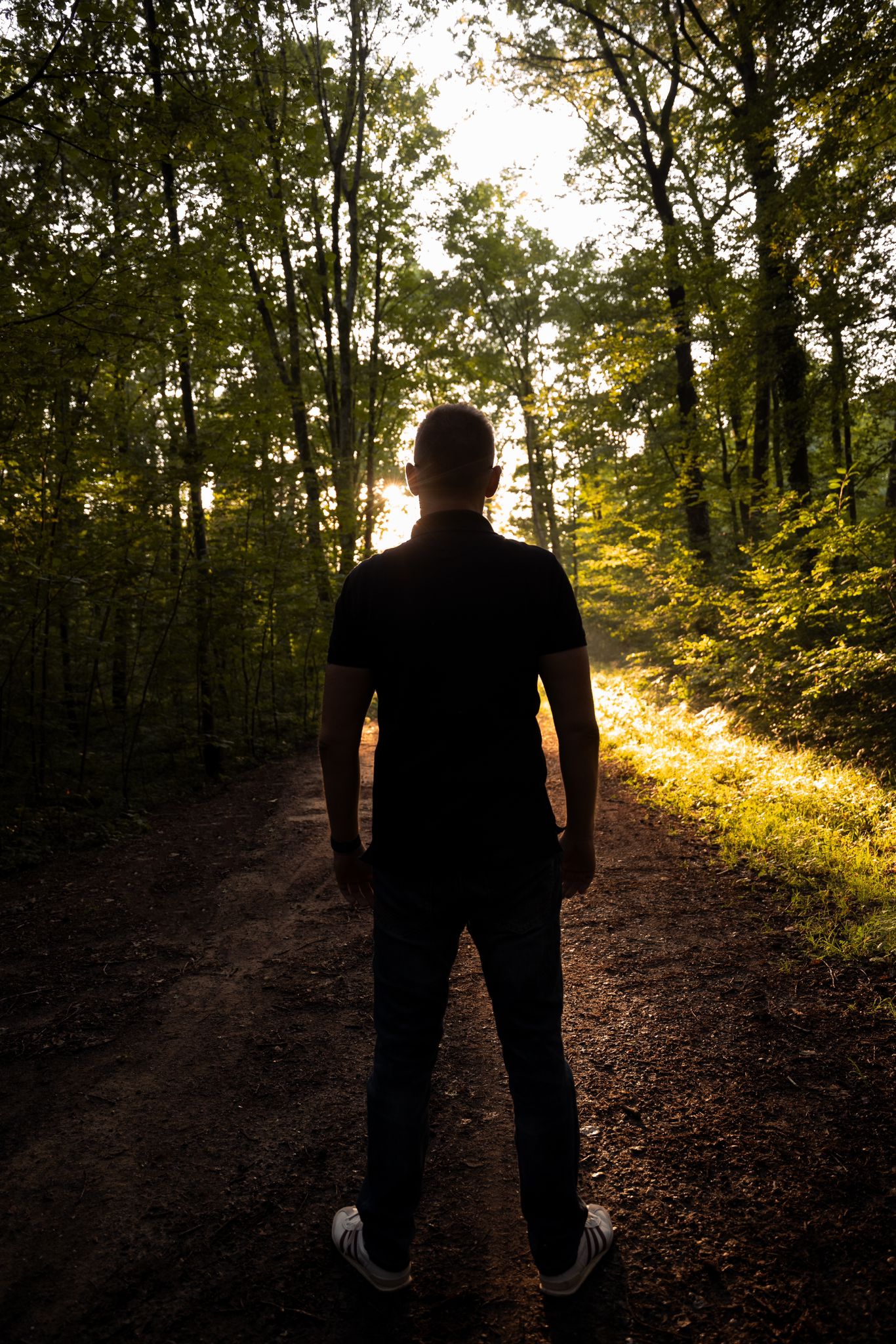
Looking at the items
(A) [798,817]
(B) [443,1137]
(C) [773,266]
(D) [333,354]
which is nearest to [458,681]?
(B) [443,1137]

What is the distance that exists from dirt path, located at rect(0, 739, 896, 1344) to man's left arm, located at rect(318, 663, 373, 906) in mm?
1109

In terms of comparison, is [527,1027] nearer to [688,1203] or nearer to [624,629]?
[688,1203]

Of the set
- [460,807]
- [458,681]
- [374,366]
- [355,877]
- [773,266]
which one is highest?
[374,366]

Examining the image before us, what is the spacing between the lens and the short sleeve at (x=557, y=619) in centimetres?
185

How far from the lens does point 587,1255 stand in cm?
195

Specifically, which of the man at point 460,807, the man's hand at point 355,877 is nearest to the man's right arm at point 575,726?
the man at point 460,807

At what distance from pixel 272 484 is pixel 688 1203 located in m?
8.65

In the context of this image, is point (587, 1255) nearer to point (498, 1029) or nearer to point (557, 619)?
point (498, 1029)

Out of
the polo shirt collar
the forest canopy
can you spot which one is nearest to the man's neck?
the polo shirt collar

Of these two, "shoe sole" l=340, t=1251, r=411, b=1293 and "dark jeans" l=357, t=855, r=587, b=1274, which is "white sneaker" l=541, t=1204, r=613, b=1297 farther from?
"shoe sole" l=340, t=1251, r=411, b=1293

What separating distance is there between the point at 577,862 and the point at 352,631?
0.94 meters

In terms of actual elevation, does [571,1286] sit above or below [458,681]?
below

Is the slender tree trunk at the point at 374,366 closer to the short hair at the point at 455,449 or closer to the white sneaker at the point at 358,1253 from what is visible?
the short hair at the point at 455,449

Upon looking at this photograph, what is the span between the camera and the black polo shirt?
1.81 metres
